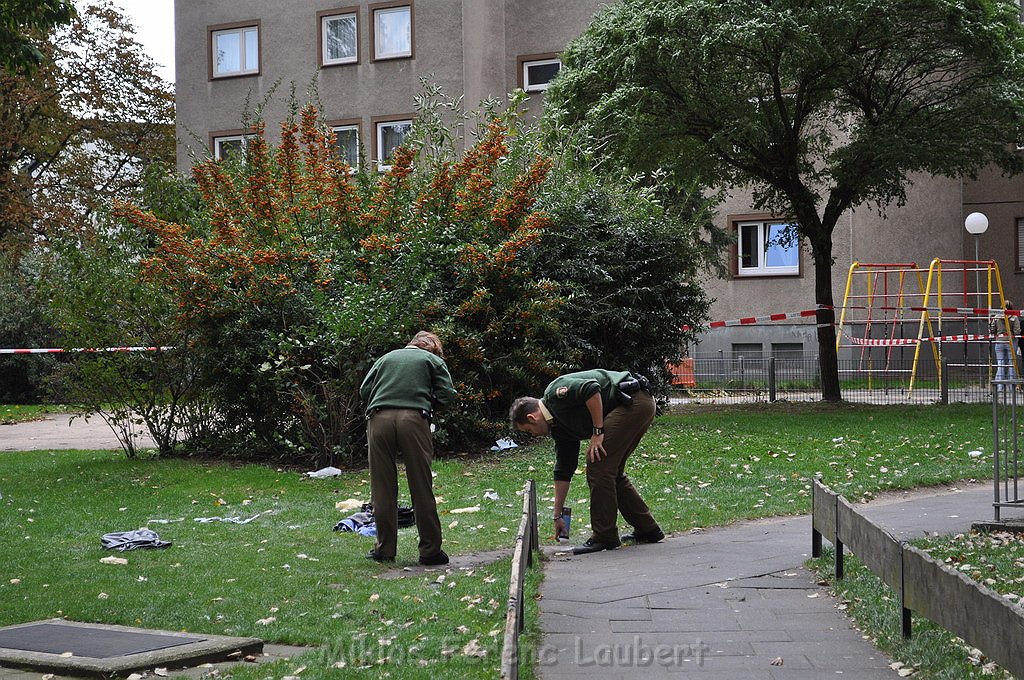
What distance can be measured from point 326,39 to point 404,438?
2800 centimetres

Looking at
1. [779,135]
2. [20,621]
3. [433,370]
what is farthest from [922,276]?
[20,621]

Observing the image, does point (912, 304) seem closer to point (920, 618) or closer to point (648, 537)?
point (648, 537)

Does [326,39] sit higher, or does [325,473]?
[326,39]

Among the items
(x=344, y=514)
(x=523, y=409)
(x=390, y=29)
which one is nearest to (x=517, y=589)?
(x=523, y=409)

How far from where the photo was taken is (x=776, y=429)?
59.6ft

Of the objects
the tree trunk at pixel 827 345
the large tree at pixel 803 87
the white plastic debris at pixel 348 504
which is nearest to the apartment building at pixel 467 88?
the tree trunk at pixel 827 345

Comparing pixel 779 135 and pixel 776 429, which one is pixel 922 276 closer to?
pixel 779 135

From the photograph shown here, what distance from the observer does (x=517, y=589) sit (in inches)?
236

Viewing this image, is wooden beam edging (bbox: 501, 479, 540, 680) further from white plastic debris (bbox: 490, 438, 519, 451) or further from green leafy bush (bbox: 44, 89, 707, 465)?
white plastic debris (bbox: 490, 438, 519, 451)

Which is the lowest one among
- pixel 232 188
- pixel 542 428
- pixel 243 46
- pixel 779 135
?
pixel 542 428

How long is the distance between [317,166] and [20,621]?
1056 centimetres

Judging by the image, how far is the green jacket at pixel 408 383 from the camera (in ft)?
31.4

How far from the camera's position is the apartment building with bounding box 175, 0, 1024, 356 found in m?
31.5

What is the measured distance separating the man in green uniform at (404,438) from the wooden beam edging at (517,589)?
888 mm
